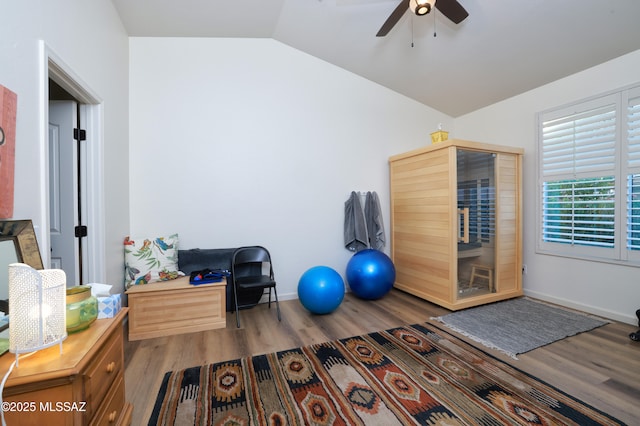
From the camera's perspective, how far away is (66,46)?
1.71 metres

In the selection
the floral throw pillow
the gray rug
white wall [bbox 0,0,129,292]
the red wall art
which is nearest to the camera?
the red wall art

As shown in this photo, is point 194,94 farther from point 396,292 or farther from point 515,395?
point 515,395

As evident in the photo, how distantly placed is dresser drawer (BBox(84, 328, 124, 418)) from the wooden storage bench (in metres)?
1.14

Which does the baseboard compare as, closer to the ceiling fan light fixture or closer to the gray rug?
the gray rug

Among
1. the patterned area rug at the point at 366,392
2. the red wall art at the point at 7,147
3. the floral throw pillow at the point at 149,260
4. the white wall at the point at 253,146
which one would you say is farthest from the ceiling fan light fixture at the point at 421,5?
the floral throw pillow at the point at 149,260

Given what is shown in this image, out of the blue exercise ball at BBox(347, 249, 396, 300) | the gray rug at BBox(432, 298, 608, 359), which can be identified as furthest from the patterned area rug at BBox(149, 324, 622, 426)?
the blue exercise ball at BBox(347, 249, 396, 300)

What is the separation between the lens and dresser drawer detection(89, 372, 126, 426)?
108 cm

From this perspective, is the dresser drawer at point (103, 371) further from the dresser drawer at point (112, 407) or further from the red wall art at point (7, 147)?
the red wall art at point (7, 147)

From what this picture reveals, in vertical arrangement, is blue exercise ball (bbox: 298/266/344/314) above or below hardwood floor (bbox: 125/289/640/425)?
above

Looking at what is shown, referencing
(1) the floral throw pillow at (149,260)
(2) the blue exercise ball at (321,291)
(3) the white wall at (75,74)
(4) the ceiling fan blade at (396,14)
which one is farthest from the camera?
(2) the blue exercise ball at (321,291)

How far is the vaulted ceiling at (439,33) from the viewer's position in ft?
7.61

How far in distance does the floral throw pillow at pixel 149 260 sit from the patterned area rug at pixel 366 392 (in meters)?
1.15

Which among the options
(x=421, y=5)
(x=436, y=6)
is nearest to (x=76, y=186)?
(x=421, y=5)

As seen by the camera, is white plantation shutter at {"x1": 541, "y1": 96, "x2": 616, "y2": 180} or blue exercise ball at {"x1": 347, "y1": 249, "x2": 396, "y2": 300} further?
blue exercise ball at {"x1": 347, "y1": 249, "x2": 396, "y2": 300}
